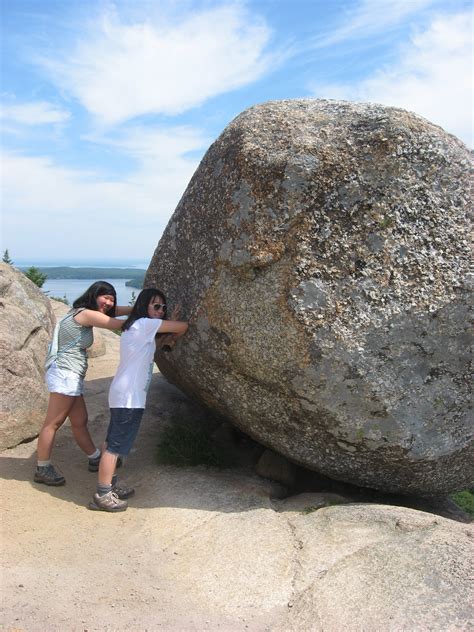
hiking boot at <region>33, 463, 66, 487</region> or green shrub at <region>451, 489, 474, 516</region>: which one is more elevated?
hiking boot at <region>33, 463, 66, 487</region>

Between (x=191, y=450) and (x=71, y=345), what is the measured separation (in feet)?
5.63

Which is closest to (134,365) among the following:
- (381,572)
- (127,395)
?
(127,395)

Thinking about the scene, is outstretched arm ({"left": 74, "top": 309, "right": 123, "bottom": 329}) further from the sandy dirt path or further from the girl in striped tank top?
the sandy dirt path

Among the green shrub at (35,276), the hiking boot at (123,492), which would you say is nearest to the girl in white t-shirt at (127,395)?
the hiking boot at (123,492)

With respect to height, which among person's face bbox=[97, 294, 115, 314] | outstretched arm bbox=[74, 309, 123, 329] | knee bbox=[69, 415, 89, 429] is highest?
person's face bbox=[97, 294, 115, 314]

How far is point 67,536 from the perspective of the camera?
4.64 meters

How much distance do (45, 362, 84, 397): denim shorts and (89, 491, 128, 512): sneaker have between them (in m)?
0.96

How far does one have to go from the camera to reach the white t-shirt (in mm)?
5039

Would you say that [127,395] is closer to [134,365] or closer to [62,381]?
[134,365]

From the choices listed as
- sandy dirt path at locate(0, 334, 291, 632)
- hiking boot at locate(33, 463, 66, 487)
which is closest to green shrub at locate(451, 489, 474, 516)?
sandy dirt path at locate(0, 334, 291, 632)

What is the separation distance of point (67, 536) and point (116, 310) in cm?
213

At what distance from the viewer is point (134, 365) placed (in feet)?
16.6

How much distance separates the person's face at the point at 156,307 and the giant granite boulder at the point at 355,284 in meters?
0.52

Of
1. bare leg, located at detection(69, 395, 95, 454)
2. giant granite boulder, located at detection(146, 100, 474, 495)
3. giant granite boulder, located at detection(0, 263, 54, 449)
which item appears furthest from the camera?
giant granite boulder, located at detection(0, 263, 54, 449)
